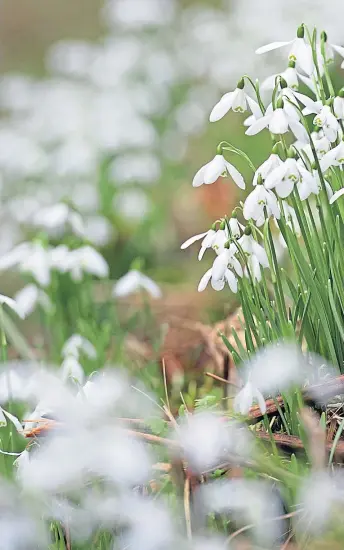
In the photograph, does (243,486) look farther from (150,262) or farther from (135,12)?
(135,12)

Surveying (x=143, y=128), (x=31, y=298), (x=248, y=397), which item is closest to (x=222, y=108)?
(x=248, y=397)

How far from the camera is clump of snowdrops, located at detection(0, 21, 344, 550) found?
0.94 metres

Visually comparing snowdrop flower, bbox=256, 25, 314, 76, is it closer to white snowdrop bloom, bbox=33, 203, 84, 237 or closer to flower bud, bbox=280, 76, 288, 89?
flower bud, bbox=280, 76, 288, 89

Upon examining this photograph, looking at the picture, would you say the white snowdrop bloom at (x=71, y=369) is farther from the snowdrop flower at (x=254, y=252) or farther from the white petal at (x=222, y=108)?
the white petal at (x=222, y=108)

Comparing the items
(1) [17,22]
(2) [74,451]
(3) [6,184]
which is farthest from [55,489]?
(1) [17,22]

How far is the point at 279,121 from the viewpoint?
3.41ft

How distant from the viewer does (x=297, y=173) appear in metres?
1.04

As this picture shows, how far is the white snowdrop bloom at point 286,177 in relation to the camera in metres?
1.03

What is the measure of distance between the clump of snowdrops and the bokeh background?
3.69 ft

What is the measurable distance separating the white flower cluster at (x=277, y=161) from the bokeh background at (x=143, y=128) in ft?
3.74

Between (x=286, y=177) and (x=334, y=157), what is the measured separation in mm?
78

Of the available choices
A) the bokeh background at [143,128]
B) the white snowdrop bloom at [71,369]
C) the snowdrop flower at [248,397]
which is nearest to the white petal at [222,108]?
the snowdrop flower at [248,397]

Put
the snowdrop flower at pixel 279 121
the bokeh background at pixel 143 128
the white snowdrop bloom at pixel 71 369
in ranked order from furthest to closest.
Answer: the bokeh background at pixel 143 128
the white snowdrop bloom at pixel 71 369
the snowdrop flower at pixel 279 121

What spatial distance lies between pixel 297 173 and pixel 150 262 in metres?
1.90
